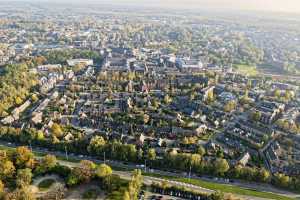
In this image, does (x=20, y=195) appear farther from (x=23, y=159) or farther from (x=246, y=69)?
(x=246, y=69)

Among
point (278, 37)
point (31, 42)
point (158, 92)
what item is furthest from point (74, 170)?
point (278, 37)

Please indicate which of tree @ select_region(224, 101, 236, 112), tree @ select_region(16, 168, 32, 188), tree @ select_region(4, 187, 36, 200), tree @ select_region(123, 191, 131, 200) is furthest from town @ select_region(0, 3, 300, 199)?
tree @ select_region(123, 191, 131, 200)

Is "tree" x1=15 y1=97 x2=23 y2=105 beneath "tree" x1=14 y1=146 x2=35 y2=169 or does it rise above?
above

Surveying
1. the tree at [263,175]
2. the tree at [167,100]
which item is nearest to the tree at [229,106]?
the tree at [167,100]

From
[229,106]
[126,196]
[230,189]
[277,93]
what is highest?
[277,93]

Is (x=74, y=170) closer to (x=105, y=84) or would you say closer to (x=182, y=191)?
(x=182, y=191)

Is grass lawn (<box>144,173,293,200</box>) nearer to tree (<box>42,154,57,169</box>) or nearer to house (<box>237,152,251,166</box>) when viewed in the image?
house (<box>237,152,251,166</box>)

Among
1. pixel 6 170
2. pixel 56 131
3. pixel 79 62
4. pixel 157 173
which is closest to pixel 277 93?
pixel 157 173
